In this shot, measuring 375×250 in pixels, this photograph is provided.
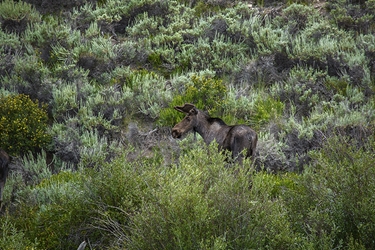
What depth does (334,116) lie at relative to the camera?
48.8 ft

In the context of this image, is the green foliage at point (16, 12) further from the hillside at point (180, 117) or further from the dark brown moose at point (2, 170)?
the dark brown moose at point (2, 170)

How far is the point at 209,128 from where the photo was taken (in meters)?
12.9

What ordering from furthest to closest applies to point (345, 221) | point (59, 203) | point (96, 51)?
point (96, 51)
point (59, 203)
point (345, 221)

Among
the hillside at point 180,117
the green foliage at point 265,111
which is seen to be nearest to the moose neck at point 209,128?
the hillside at point 180,117

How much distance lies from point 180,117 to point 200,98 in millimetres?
812

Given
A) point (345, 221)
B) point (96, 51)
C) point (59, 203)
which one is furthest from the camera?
point (96, 51)

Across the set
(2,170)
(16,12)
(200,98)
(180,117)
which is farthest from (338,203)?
(16,12)

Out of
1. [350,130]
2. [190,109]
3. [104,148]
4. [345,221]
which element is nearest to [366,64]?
[350,130]

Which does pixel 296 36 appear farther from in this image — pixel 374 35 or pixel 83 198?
pixel 83 198

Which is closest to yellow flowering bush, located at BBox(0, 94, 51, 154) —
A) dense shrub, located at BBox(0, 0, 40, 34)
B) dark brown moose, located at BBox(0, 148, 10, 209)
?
dark brown moose, located at BBox(0, 148, 10, 209)

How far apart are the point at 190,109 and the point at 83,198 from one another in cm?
370

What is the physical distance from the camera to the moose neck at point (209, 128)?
1254cm

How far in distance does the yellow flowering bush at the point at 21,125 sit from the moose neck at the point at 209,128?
3.97 m

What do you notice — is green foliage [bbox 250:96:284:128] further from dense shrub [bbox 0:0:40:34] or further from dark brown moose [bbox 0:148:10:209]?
dense shrub [bbox 0:0:40:34]
